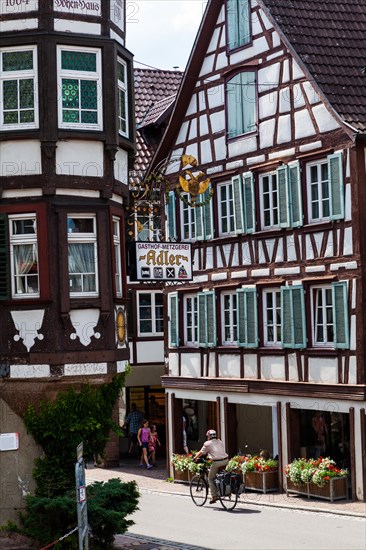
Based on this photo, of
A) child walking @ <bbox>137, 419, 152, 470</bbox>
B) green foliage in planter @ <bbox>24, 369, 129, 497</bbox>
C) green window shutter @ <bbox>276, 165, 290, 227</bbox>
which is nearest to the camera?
green foliage in planter @ <bbox>24, 369, 129, 497</bbox>

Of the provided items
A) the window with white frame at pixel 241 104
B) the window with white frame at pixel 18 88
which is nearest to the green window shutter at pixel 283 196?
the window with white frame at pixel 241 104

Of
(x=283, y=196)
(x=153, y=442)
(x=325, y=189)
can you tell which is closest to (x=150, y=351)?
(x=153, y=442)

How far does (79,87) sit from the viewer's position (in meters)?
20.6

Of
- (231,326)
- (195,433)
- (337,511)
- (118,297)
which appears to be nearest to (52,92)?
(118,297)

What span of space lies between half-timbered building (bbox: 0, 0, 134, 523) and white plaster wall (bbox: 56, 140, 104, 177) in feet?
0.05

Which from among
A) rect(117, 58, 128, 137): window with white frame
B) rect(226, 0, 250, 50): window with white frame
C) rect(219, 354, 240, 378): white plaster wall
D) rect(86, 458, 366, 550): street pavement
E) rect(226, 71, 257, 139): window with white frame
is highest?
rect(226, 0, 250, 50): window with white frame

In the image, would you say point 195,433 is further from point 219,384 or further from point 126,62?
point 126,62

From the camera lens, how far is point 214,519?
24906mm

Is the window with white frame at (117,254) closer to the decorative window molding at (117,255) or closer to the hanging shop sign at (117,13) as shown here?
the decorative window molding at (117,255)

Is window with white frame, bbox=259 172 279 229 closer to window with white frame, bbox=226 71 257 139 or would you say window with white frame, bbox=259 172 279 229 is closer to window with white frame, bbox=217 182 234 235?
window with white frame, bbox=217 182 234 235

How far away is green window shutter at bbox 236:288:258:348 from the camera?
30.8 meters

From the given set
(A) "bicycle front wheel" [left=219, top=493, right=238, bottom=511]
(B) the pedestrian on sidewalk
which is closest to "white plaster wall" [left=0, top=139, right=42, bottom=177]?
(A) "bicycle front wheel" [left=219, top=493, right=238, bottom=511]

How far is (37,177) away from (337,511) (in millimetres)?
10200

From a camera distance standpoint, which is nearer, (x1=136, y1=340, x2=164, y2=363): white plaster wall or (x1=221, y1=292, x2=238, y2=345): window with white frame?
(x1=221, y1=292, x2=238, y2=345): window with white frame
